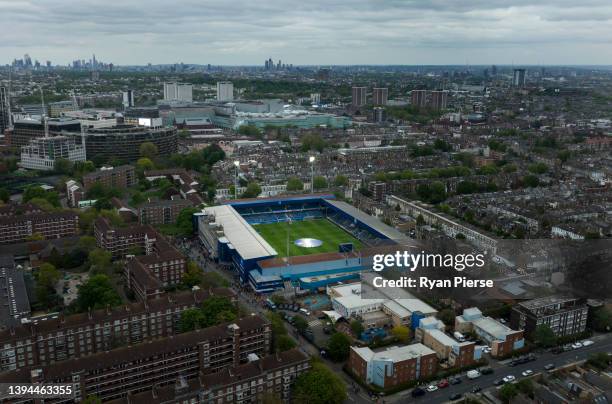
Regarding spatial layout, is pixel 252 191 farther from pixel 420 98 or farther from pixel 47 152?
pixel 420 98

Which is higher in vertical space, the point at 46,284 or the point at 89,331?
the point at 89,331

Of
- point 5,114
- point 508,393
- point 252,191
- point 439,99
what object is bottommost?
point 508,393

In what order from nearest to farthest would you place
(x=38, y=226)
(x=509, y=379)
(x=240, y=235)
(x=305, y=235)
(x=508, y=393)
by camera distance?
(x=508, y=393)
(x=509, y=379)
(x=240, y=235)
(x=38, y=226)
(x=305, y=235)

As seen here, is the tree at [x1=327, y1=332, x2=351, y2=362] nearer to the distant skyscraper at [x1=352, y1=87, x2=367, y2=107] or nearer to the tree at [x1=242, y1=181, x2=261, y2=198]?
the tree at [x1=242, y1=181, x2=261, y2=198]

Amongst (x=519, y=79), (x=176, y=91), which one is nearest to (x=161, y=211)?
(x=176, y=91)

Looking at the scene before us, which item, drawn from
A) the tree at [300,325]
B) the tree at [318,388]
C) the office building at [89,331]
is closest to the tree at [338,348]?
the tree at [300,325]

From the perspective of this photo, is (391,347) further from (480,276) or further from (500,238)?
A: (500,238)

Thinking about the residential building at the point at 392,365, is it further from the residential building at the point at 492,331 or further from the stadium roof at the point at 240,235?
the stadium roof at the point at 240,235

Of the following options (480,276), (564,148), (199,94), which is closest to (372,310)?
(480,276)
